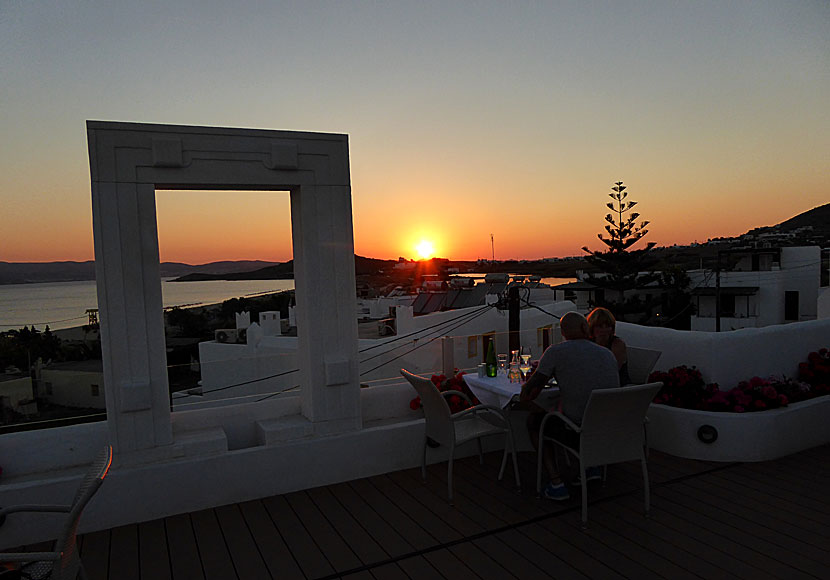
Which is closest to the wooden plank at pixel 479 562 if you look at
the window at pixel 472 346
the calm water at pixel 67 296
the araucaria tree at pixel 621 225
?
the window at pixel 472 346

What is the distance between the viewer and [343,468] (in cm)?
379

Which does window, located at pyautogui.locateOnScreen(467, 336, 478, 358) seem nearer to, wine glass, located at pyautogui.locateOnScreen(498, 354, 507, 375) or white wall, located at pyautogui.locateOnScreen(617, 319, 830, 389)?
wine glass, located at pyautogui.locateOnScreen(498, 354, 507, 375)

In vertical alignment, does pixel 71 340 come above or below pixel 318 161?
below

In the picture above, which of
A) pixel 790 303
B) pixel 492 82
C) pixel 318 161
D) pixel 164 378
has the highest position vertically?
pixel 492 82

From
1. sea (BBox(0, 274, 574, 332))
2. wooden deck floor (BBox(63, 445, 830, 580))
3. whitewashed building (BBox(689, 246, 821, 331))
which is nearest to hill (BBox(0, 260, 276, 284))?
sea (BBox(0, 274, 574, 332))

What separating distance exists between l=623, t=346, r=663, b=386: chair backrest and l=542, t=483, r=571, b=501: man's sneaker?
1253 mm

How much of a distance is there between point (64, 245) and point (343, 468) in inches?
543

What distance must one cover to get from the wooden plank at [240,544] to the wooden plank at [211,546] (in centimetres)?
3

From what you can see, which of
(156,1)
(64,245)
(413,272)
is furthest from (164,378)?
(413,272)

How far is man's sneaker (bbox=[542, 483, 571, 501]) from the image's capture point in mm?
3287

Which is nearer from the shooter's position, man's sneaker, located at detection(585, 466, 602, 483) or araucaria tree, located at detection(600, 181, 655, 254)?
man's sneaker, located at detection(585, 466, 602, 483)

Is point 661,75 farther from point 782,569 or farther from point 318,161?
point 782,569

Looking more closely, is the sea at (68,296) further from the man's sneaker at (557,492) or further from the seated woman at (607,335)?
the man's sneaker at (557,492)

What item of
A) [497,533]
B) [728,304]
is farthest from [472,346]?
[728,304]
